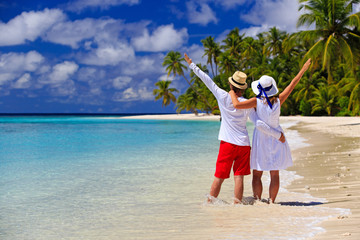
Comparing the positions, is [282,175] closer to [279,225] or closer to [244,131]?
[244,131]

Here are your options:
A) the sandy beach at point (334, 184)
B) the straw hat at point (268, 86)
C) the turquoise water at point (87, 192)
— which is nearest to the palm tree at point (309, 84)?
the turquoise water at point (87, 192)

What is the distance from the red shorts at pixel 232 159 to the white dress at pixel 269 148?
13 centimetres

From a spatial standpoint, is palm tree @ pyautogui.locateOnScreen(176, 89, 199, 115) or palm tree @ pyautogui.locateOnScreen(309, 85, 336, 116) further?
palm tree @ pyautogui.locateOnScreen(176, 89, 199, 115)

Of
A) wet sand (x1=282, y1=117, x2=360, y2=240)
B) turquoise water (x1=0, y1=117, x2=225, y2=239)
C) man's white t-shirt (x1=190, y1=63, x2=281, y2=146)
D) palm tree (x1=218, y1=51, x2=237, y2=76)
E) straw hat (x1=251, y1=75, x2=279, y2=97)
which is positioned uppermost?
palm tree (x1=218, y1=51, x2=237, y2=76)

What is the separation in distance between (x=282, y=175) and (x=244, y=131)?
128 inches

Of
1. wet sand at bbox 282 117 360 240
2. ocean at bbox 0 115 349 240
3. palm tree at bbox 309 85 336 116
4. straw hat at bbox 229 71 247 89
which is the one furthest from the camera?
palm tree at bbox 309 85 336 116

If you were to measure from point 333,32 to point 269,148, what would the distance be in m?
21.1

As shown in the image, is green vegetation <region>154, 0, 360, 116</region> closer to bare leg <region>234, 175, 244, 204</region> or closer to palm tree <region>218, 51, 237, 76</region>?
palm tree <region>218, 51, 237, 76</region>

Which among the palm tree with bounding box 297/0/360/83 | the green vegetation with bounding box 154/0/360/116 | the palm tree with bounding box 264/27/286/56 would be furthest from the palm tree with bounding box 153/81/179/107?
the palm tree with bounding box 297/0/360/83

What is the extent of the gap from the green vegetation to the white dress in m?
19.5

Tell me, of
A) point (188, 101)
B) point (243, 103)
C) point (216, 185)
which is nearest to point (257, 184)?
point (216, 185)

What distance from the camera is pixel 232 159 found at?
163 inches

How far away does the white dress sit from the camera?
4.08 metres

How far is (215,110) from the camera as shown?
64.9 m
